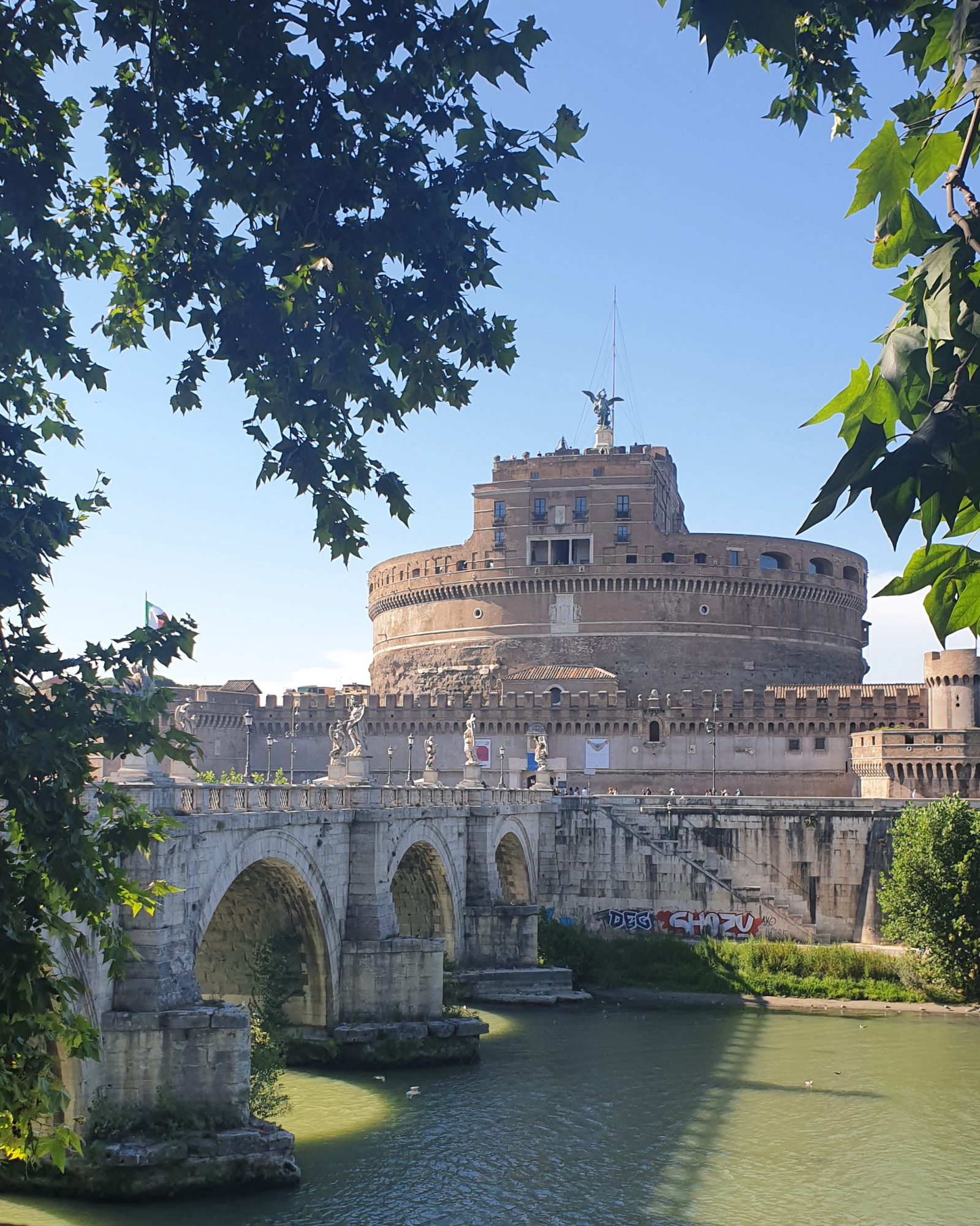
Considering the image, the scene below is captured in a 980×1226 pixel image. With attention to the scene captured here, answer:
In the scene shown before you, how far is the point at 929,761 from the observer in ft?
133

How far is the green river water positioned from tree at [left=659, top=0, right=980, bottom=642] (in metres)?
14.0

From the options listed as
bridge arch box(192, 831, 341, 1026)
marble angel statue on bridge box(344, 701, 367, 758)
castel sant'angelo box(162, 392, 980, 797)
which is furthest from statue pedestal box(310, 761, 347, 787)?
castel sant'angelo box(162, 392, 980, 797)

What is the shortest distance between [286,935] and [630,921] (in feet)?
50.3

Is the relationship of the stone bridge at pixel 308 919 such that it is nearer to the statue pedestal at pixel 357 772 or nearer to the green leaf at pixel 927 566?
the statue pedestal at pixel 357 772

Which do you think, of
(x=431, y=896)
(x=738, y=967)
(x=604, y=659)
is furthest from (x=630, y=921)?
(x=604, y=659)

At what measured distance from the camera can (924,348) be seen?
232cm

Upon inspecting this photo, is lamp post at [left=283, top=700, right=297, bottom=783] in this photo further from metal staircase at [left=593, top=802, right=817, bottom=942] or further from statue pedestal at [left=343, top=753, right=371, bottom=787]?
statue pedestal at [left=343, top=753, right=371, bottom=787]

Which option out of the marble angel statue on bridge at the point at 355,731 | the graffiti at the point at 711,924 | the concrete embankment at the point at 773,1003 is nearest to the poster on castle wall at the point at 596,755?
the graffiti at the point at 711,924

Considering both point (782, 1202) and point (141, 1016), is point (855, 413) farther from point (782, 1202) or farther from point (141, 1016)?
point (782, 1202)

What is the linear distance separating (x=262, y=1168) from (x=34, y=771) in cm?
1219

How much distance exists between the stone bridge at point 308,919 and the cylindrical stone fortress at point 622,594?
20.0m

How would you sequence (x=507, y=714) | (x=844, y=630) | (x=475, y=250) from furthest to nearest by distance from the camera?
(x=844, y=630) < (x=507, y=714) < (x=475, y=250)

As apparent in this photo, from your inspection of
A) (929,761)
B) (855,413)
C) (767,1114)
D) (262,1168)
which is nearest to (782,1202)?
(767,1114)

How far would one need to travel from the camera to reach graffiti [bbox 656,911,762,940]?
113 ft
